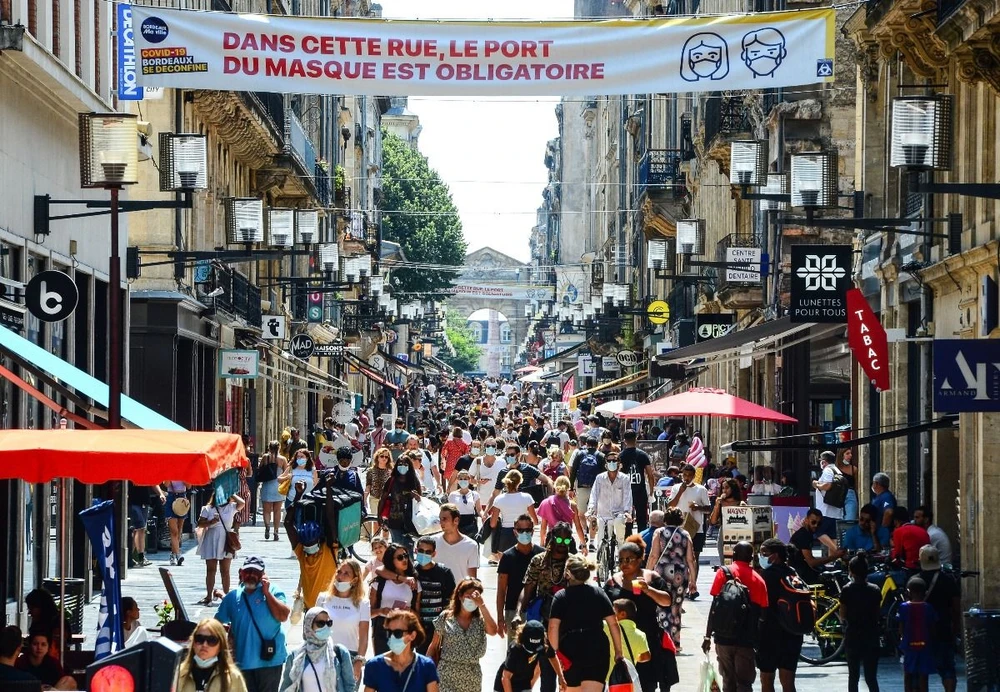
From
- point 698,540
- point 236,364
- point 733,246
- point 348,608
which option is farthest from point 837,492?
point 733,246

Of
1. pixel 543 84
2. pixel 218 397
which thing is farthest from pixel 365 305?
pixel 543 84

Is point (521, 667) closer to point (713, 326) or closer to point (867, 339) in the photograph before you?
point (867, 339)

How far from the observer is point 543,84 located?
15078mm

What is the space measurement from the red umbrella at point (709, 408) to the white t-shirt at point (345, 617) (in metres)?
12.9

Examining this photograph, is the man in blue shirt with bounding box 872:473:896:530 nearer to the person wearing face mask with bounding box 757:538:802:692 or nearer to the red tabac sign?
the red tabac sign

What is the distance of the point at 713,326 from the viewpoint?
135 feet

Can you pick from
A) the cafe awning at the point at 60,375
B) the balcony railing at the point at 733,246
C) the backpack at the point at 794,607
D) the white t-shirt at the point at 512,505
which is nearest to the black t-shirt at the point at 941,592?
the backpack at the point at 794,607

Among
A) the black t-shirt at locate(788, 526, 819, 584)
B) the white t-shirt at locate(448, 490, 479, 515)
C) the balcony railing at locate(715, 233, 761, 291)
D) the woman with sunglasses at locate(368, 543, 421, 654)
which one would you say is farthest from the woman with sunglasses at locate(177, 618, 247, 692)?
the balcony railing at locate(715, 233, 761, 291)

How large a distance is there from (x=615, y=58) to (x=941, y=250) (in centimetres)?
711

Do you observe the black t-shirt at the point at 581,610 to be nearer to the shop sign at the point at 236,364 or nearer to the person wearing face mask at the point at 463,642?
the person wearing face mask at the point at 463,642

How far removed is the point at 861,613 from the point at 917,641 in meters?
0.62

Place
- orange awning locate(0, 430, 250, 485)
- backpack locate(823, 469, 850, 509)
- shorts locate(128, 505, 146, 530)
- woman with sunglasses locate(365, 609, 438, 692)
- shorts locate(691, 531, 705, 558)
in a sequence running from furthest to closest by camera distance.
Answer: shorts locate(128, 505, 146, 530), backpack locate(823, 469, 850, 509), shorts locate(691, 531, 705, 558), orange awning locate(0, 430, 250, 485), woman with sunglasses locate(365, 609, 438, 692)

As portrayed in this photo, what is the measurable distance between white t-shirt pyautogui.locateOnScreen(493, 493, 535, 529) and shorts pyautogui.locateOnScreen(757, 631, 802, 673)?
6.19m

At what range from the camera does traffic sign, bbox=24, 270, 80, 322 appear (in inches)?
683
